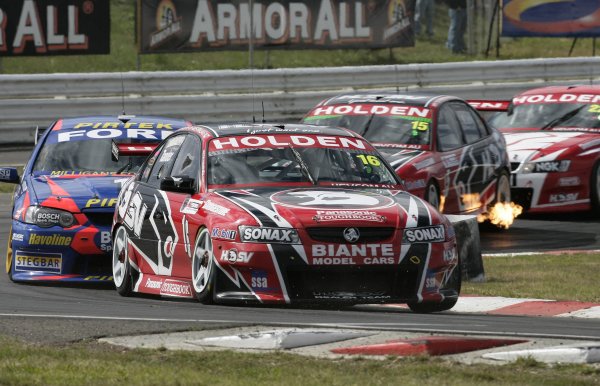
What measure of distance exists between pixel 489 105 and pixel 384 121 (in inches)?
89.9

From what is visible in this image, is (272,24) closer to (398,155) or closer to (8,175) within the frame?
(398,155)

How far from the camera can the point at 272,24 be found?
27625 millimetres

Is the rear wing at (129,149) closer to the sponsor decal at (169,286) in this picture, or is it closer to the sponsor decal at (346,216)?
the sponsor decal at (169,286)

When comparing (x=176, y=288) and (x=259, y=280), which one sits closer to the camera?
(x=259, y=280)

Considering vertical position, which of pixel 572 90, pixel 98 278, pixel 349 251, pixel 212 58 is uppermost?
pixel 212 58

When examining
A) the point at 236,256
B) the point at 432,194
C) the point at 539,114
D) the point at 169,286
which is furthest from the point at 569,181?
the point at 236,256

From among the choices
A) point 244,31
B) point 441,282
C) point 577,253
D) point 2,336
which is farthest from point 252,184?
point 244,31

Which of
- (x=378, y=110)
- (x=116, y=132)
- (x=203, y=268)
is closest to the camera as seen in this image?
(x=203, y=268)

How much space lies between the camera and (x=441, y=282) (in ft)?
31.9

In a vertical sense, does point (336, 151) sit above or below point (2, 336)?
above

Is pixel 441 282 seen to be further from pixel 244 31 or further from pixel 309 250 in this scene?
pixel 244 31

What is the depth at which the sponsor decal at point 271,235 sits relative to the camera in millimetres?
9352

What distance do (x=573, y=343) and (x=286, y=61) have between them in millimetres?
23944

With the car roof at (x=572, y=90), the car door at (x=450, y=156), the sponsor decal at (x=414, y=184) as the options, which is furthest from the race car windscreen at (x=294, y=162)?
the car roof at (x=572, y=90)
